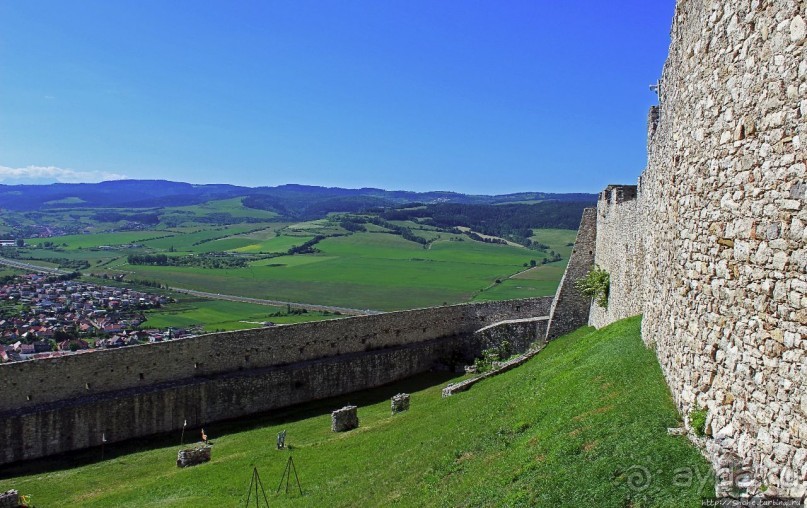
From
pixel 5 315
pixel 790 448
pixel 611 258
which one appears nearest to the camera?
pixel 790 448

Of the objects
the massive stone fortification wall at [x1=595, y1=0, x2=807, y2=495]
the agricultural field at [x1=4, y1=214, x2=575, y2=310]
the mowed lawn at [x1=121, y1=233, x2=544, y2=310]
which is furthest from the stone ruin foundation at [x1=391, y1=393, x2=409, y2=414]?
the mowed lawn at [x1=121, y1=233, x2=544, y2=310]

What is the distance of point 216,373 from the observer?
28.5 m

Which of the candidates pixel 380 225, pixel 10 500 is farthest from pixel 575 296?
pixel 380 225

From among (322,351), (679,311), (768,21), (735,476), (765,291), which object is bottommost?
(322,351)

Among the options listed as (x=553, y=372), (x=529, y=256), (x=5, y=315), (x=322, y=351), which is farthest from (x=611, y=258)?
(x=529, y=256)

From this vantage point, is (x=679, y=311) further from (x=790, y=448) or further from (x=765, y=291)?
(x=790, y=448)

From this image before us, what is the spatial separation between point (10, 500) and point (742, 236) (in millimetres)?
18597

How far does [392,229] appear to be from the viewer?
16800 cm

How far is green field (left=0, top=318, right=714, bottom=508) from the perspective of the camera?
8.70m

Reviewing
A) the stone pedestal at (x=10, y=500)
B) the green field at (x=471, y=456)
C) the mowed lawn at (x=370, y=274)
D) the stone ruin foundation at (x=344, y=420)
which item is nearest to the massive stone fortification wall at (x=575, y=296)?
the green field at (x=471, y=456)

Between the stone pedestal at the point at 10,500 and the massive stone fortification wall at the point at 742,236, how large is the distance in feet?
54.6

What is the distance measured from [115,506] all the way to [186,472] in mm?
2676

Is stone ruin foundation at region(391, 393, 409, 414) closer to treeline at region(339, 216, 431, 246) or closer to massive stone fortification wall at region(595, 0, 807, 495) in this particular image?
massive stone fortification wall at region(595, 0, 807, 495)

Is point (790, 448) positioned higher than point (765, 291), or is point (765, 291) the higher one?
point (765, 291)
